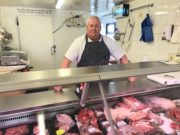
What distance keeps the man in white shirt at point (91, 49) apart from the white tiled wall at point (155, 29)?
984 millimetres

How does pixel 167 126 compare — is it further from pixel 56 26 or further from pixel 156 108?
pixel 56 26

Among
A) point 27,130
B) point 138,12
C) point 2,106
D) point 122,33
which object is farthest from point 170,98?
point 122,33

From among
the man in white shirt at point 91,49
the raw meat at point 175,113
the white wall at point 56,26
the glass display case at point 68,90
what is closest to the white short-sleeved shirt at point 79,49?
the man in white shirt at point 91,49

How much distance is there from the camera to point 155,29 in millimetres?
2734

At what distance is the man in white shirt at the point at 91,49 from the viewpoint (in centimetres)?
185

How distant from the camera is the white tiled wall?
2.40 metres

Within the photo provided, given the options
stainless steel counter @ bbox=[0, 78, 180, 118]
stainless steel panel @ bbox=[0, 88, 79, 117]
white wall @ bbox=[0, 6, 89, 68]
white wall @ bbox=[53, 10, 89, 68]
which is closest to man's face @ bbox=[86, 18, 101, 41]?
stainless steel counter @ bbox=[0, 78, 180, 118]

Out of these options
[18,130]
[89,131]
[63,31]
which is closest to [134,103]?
[89,131]

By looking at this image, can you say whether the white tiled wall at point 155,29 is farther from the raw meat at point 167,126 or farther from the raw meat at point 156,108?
the raw meat at point 167,126

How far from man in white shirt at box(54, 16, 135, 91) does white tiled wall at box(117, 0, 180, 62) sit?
0.98m

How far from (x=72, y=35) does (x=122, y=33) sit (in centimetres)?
242

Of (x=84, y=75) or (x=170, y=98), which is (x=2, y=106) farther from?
(x=170, y=98)

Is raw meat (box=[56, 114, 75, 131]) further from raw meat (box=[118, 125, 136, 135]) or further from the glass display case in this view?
raw meat (box=[118, 125, 136, 135])

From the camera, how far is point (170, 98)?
1.54m
